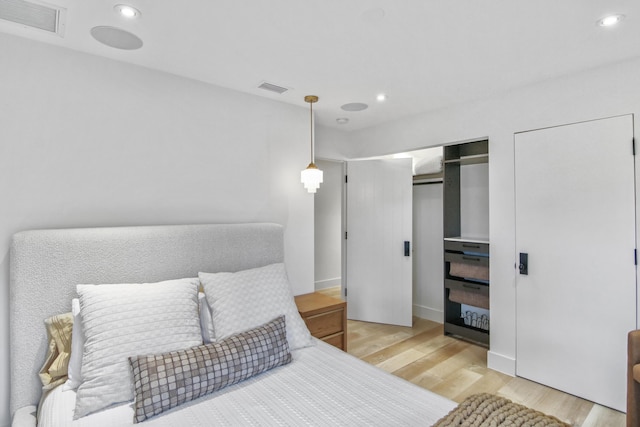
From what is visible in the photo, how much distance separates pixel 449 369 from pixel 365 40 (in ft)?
9.19

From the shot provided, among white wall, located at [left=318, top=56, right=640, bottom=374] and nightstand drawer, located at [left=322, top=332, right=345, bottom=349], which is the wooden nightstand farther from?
white wall, located at [left=318, top=56, right=640, bottom=374]

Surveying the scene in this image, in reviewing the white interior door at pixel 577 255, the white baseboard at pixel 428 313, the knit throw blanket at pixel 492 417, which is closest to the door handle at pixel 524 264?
the white interior door at pixel 577 255

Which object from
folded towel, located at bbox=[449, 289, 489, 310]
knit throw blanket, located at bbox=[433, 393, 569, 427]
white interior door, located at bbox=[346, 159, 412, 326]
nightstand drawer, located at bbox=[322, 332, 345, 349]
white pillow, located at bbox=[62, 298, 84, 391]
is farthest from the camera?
white interior door, located at bbox=[346, 159, 412, 326]

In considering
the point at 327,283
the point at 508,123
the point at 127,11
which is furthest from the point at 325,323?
the point at 327,283

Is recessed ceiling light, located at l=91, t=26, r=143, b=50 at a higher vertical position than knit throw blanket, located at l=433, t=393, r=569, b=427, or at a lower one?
higher

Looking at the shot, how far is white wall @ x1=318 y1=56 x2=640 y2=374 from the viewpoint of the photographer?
93.8 inches

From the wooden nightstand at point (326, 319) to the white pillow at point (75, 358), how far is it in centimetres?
144

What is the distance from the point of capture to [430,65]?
2.39 meters

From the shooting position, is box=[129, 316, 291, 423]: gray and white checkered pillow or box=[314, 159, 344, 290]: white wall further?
box=[314, 159, 344, 290]: white wall

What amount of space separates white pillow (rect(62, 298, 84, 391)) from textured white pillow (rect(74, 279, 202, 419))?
3.1 inches

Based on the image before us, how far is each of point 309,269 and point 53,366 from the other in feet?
6.80

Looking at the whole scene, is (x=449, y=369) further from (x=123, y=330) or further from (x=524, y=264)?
(x=123, y=330)

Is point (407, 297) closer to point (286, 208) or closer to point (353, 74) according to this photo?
point (286, 208)

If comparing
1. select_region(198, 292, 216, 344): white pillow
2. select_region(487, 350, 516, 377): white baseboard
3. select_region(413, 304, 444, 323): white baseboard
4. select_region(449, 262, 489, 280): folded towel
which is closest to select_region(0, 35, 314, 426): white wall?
select_region(198, 292, 216, 344): white pillow
